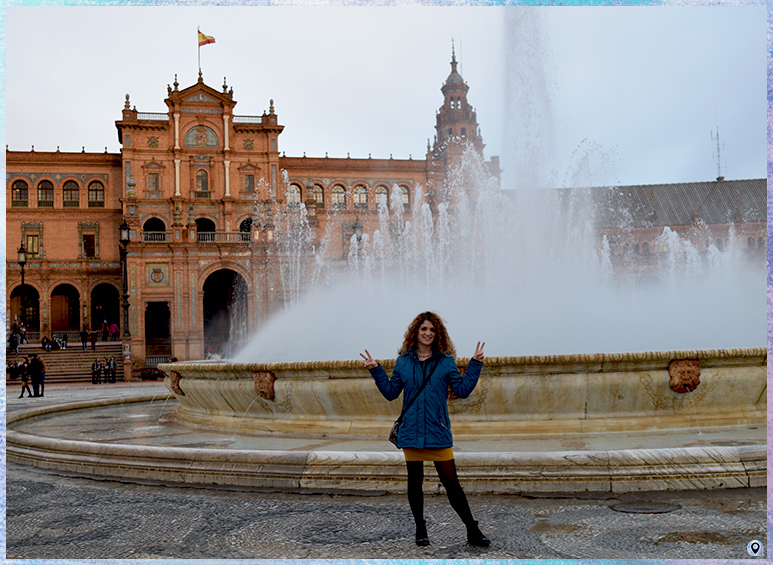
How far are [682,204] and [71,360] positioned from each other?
2136 inches

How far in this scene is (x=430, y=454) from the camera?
384 cm

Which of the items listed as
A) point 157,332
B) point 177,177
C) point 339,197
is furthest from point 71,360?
point 339,197

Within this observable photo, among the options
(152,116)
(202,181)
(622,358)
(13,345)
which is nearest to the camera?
(622,358)

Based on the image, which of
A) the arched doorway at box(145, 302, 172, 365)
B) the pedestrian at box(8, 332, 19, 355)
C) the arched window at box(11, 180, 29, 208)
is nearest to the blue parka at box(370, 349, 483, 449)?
the pedestrian at box(8, 332, 19, 355)

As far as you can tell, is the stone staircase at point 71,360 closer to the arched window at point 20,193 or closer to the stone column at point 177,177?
the stone column at point 177,177

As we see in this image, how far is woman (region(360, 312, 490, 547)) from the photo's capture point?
3834mm

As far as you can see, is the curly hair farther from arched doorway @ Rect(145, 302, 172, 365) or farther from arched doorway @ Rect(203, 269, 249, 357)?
arched doorway @ Rect(203, 269, 249, 357)

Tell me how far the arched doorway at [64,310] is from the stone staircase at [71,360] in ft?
46.8

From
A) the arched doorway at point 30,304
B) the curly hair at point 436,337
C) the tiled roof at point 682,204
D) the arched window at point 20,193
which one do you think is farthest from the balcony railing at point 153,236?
the tiled roof at point 682,204

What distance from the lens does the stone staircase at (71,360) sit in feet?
100

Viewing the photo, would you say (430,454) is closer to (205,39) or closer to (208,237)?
(208,237)

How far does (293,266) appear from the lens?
39406 millimetres

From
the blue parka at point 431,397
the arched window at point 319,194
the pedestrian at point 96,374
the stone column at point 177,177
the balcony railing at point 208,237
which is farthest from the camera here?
the arched window at point 319,194

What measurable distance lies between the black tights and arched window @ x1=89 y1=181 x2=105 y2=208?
53697 millimetres
